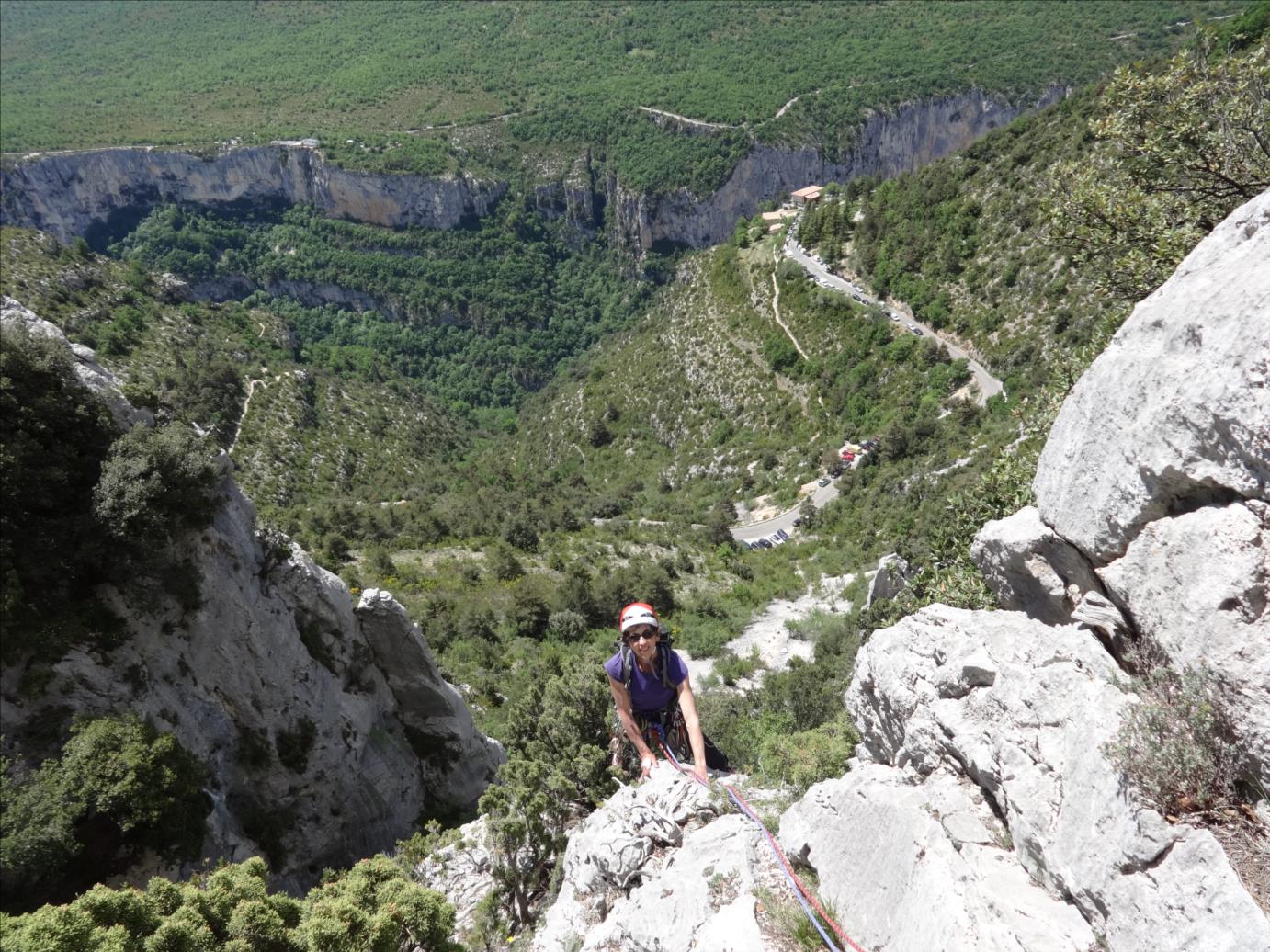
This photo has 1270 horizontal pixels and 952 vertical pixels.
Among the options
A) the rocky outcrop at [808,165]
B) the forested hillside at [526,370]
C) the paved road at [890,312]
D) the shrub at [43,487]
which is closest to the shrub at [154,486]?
the forested hillside at [526,370]

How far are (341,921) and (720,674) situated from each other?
807 inches

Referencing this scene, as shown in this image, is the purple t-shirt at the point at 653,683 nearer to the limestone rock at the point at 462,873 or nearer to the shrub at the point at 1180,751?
the shrub at the point at 1180,751

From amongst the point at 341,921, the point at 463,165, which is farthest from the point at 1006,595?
the point at 463,165

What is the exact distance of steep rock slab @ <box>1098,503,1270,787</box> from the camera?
173 inches

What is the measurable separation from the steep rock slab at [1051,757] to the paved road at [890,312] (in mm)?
43128

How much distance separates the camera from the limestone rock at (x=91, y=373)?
1195 centimetres

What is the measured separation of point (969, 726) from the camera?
6.15 m

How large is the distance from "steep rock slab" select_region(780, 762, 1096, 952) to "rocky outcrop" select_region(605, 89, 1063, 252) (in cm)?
13511

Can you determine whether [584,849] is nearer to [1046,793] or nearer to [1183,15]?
Answer: [1046,793]

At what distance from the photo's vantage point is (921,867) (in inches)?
206

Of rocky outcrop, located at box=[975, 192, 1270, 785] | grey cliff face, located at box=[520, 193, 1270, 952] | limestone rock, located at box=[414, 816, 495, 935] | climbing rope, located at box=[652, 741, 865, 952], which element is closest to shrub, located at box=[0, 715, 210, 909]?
limestone rock, located at box=[414, 816, 495, 935]

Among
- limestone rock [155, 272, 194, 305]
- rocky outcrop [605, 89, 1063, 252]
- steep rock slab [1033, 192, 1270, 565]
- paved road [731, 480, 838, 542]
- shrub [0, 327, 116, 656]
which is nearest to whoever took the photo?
steep rock slab [1033, 192, 1270, 565]

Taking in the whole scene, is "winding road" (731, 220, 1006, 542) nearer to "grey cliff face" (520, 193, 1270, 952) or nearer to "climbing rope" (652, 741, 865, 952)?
"climbing rope" (652, 741, 865, 952)

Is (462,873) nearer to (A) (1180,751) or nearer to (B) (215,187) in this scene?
(A) (1180,751)
